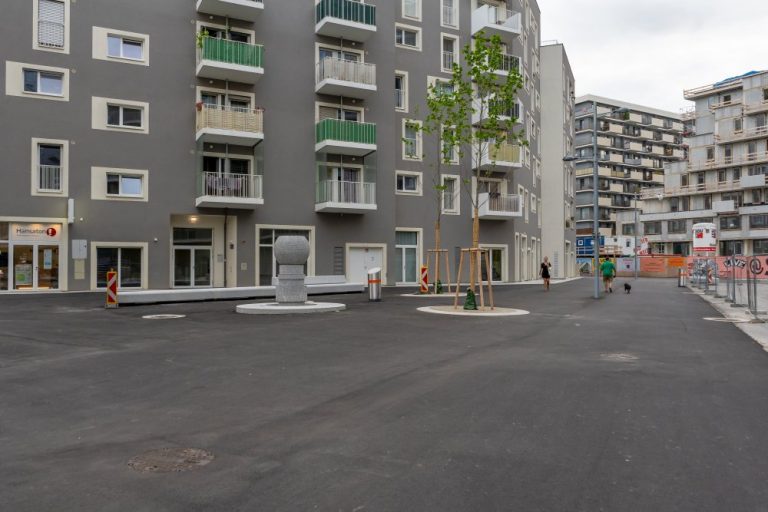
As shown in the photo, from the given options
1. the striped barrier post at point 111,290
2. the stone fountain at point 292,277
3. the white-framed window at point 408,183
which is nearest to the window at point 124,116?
the striped barrier post at point 111,290

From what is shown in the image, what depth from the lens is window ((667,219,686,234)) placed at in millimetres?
83088

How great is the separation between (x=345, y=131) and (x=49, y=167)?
1354 centimetres

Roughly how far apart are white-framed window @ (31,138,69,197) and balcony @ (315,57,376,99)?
1241 centimetres

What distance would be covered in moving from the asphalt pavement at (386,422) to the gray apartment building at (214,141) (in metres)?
14.9

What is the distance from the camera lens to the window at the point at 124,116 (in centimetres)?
2698

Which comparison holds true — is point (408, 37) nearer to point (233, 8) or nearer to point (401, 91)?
point (401, 91)

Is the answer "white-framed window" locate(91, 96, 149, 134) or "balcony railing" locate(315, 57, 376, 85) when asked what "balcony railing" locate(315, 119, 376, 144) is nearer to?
"balcony railing" locate(315, 57, 376, 85)

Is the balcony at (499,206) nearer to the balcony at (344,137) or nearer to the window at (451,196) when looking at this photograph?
the window at (451,196)

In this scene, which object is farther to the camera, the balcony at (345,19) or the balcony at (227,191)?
the balcony at (345,19)

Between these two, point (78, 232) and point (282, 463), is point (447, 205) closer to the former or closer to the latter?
point (78, 232)

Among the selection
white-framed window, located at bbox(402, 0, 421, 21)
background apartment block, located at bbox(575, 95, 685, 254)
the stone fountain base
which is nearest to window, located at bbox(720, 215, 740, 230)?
background apartment block, located at bbox(575, 95, 685, 254)

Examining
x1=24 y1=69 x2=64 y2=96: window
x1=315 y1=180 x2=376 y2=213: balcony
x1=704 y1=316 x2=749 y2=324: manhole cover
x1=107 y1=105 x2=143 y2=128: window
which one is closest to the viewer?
x1=704 y1=316 x2=749 y2=324: manhole cover

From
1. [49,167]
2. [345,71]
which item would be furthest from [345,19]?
[49,167]

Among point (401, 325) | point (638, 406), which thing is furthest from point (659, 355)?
point (401, 325)
